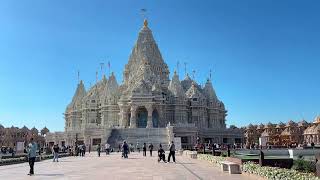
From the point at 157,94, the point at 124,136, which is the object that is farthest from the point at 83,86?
the point at 124,136

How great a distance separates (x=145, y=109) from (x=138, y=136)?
42.8ft

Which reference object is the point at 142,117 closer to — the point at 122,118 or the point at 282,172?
the point at 122,118

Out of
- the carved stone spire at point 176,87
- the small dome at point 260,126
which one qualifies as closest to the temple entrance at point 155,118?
the carved stone spire at point 176,87

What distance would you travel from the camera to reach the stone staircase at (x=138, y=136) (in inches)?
3004

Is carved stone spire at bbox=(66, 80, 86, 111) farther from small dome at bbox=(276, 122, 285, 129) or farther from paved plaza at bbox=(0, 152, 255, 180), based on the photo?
paved plaza at bbox=(0, 152, 255, 180)

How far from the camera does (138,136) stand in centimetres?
7888

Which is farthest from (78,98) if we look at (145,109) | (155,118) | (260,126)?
(260,126)

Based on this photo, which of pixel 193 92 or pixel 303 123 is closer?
pixel 193 92

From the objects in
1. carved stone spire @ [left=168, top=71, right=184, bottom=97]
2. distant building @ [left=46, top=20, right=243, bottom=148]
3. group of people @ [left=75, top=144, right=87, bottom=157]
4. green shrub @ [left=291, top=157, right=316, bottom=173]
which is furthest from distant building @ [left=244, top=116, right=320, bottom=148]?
green shrub @ [left=291, top=157, right=316, bottom=173]

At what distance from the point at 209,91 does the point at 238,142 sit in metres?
17.8

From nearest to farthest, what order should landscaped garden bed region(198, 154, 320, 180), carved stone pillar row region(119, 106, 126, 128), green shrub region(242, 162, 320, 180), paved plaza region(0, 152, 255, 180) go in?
green shrub region(242, 162, 320, 180)
landscaped garden bed region(198, 154, 320, 180)
paved plaza region(0, 152, 255, 180)
carved stone pillar row region(119, 106, 126, 128)

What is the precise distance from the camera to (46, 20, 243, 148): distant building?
80.4 meters

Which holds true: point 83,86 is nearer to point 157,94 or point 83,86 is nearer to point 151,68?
point 151,68

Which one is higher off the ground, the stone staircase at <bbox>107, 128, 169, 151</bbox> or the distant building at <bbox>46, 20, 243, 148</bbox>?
the distant building at <bbox>46, 20, 243, 148</bbox>
